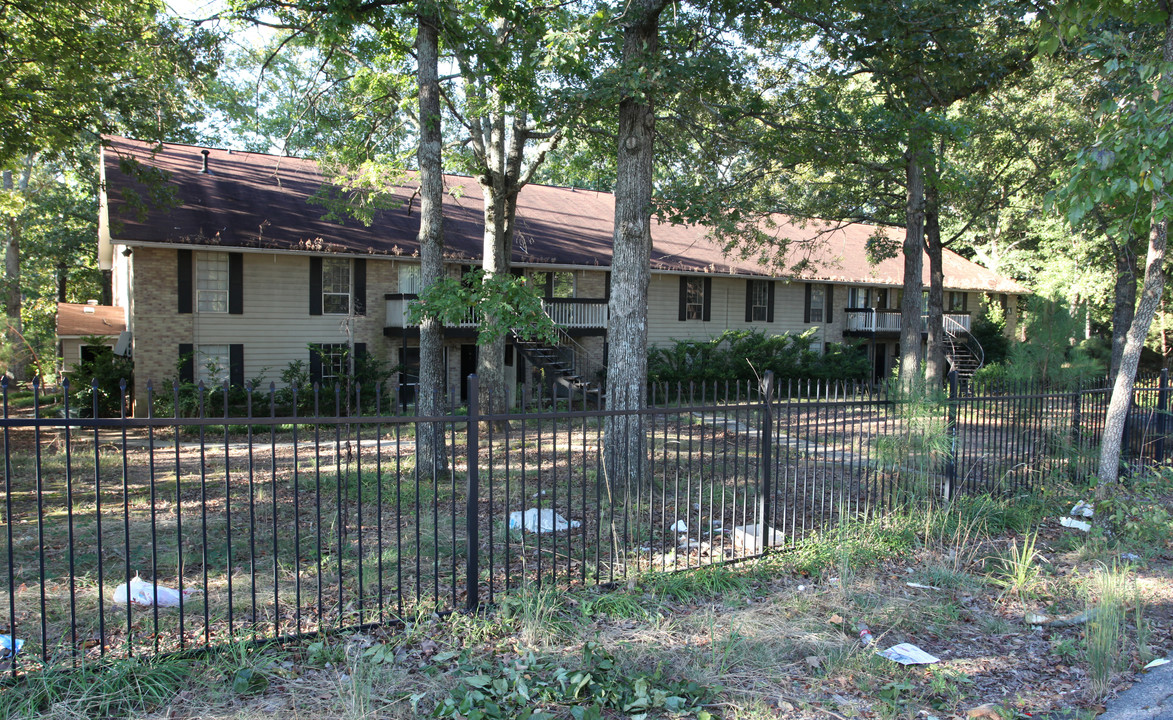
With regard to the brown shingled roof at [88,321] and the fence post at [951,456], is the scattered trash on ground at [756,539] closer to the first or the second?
the fence post at [951,456]

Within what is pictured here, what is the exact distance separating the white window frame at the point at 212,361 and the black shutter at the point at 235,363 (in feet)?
0.08

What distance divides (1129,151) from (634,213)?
517 centimetres

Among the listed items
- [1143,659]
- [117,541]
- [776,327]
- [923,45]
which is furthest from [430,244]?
[776,327]

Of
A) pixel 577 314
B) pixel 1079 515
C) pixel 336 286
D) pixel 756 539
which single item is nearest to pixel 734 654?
pixel 756 539

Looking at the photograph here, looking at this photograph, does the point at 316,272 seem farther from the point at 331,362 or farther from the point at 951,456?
the point at 951,456

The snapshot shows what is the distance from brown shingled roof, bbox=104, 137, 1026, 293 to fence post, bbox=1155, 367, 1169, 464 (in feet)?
25.8

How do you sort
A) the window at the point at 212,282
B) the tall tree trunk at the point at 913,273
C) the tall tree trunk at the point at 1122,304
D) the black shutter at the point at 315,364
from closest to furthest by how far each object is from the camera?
1. the tall tree trunk at the point at 913,273
2. the tall tree trunk at the point at 1122,304
3. the window at the point at 212,282
4. the black shutter at the point at 315,364

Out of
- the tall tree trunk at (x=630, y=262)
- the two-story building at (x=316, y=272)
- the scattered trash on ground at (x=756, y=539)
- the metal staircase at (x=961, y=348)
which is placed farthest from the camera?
the metal staircase at (x=961, y=348)

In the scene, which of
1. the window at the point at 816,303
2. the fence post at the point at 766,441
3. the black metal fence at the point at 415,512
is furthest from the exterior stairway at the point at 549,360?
the fence post at the point at 766,441

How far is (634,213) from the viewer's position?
372 inches

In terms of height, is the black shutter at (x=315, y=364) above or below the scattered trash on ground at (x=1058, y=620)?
above

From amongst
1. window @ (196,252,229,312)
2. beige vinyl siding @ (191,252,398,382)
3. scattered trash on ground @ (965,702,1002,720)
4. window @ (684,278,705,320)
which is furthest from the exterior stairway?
scattered trash on ground @ (965,702,1002,720)

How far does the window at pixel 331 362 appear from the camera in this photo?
64.1ft

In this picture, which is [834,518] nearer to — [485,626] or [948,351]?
[485,626]
